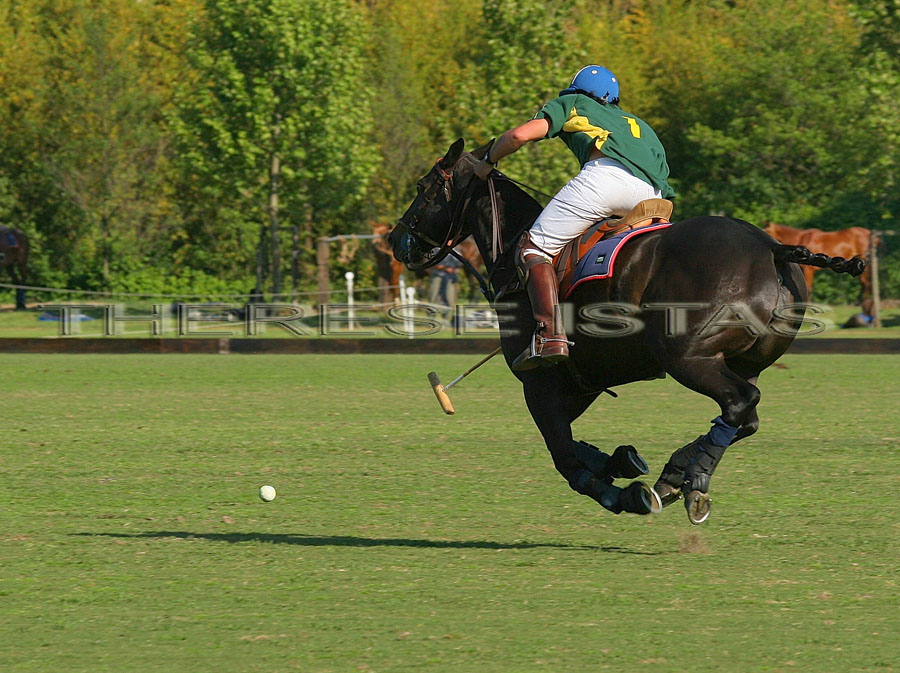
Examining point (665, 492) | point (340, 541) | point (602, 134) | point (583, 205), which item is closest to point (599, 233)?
point (583, 205)

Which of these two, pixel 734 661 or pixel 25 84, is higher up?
pixel 25 84

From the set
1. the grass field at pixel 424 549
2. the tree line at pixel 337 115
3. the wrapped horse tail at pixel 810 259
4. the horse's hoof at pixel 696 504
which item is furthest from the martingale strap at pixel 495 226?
the tree line at pixel 337 115

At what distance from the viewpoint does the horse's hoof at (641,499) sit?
20.3 feet

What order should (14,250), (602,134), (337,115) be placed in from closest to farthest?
(602,134)
(337,115)
(14,250)

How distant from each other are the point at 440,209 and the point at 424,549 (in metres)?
1.92

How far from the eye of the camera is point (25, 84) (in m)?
39.3

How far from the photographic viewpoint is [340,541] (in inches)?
263

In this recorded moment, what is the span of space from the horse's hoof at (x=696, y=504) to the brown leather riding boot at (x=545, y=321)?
89 cm

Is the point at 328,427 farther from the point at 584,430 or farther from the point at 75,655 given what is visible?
the point at 75,655

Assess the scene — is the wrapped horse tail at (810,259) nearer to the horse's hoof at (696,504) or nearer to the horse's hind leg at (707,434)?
the horse's hind leg at (707,434)

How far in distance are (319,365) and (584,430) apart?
7.98 meters

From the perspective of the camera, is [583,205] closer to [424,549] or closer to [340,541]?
[424,549]

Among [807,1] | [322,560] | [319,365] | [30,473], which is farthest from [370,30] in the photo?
[322,560]

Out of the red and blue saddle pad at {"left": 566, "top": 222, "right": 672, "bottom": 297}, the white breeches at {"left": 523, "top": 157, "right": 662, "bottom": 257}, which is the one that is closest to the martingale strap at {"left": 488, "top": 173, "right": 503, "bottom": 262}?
the white breeches at {"left": 523, "top": 157, "right": 662, "bottom": 257}
